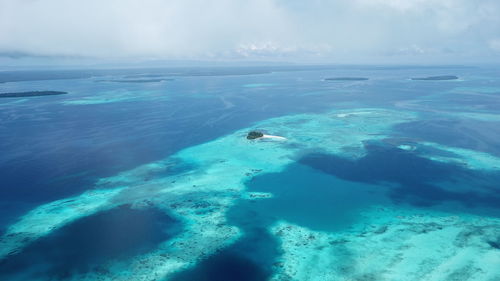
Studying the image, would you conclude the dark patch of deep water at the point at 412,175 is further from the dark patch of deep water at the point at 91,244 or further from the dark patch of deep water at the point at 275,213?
the dark patch of deep water at the point at 91,244

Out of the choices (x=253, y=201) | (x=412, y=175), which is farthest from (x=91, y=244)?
(x=412, y=175)

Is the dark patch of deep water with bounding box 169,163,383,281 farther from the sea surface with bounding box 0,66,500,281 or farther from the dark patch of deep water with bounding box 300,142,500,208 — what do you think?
the dark patch of deep water with bounding box 300,142,500,208

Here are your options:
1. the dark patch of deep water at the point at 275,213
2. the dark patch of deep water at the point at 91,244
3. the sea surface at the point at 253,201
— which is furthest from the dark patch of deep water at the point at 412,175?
the dark patch of deep water at the point at 91,244

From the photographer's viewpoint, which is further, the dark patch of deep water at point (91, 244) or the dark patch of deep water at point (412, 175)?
the dark patch of deep water at point (412, 175)

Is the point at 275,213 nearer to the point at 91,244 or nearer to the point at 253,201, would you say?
the point at 253,201

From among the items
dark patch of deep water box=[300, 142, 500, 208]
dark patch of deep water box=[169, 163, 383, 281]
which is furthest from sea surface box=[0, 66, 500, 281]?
dark patch of deep water box=[300, 142, 500, 208]

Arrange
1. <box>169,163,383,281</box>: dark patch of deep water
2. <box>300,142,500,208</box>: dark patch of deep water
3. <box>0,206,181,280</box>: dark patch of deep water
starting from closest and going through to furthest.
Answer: <box>169,163,383,281</box>: dark patch of deep water < <box>0,206,181,280</box>: dark patch of deep water < <box>300,142,500,208</box>: dark patch of deep water
